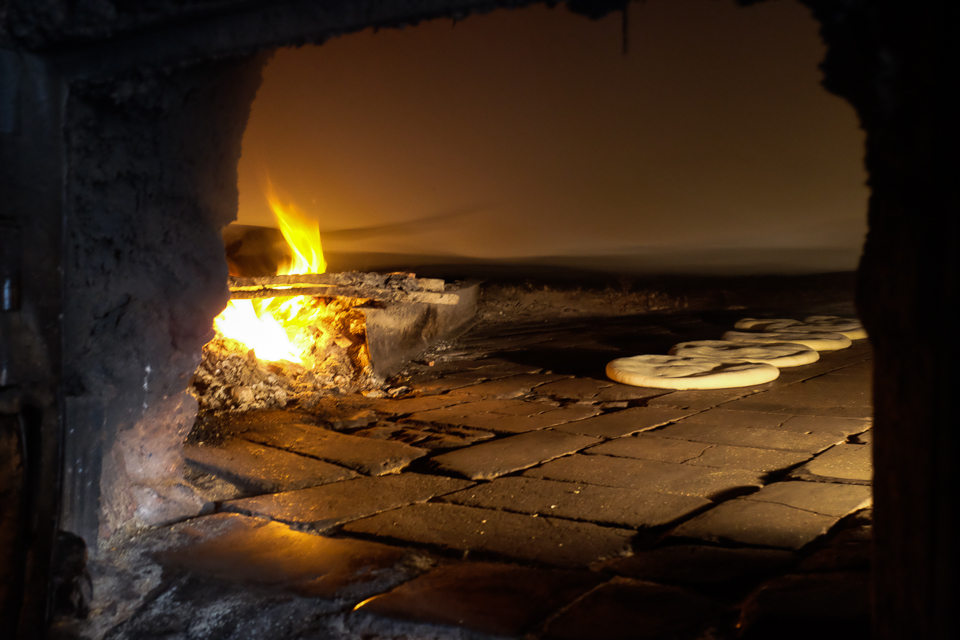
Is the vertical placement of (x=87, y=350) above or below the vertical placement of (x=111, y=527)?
above

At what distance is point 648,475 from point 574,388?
168cm

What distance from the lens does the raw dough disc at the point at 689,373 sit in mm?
3885

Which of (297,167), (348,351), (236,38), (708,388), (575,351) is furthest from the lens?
(575,351)

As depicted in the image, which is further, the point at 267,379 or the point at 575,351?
the point at 575,351

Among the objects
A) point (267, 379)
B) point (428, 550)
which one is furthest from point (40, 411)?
point (267, 379)

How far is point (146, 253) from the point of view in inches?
77.2

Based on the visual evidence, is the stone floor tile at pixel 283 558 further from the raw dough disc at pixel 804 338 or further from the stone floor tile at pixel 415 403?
the raw dough disc at pixel 804 338

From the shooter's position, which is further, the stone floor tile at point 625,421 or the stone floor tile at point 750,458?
the stone floor tile at point 625,421

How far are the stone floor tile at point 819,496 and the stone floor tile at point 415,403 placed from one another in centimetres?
193

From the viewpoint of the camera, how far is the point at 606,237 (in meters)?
4.67

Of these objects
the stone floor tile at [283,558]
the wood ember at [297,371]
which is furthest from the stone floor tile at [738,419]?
the wood ember at [297,371]

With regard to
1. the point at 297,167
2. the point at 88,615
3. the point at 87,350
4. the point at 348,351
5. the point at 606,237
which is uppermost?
the point at 297,167

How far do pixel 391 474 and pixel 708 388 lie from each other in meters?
2.13

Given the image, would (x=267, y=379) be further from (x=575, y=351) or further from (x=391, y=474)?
(x=575, y=351)
